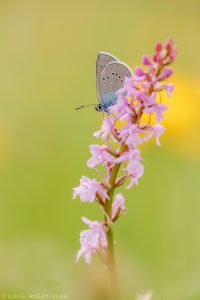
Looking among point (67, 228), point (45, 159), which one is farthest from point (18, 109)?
point (67, 228)

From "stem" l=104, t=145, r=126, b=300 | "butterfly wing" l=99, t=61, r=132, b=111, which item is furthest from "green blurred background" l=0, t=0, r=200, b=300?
"butterfly wing" l=99, t=61, r=132, b=111

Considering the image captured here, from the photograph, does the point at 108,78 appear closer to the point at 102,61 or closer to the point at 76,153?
the point at 102,61

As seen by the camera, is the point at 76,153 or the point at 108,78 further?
the point at 76,153

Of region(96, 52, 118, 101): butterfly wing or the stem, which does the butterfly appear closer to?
region(96, 52, 118, 101): butterfly wing

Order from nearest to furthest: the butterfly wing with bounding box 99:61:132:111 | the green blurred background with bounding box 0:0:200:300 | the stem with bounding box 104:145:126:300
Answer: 1. the stem with bounding box 104:145:126:300
2. the butterfly wing with bounding box 99:61:132:111
3. the green blurred background with bounding box 0:0:200:300

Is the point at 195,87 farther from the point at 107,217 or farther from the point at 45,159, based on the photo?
the point at 107,217

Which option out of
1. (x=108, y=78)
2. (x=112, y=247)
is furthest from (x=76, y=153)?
(x=112, y=247)
